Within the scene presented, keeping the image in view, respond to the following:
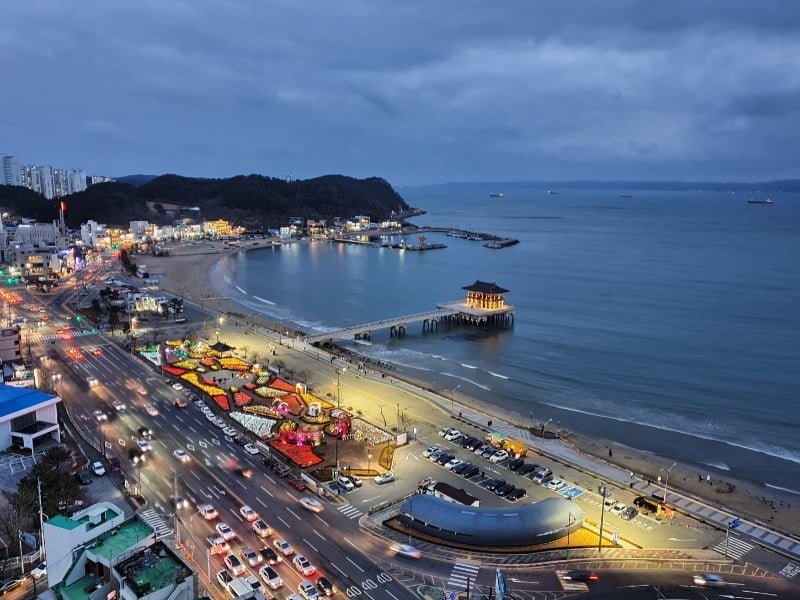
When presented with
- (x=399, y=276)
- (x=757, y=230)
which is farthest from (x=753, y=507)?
(x=757, y=230)

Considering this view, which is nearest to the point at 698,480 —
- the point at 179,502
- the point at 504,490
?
the point at 504,490

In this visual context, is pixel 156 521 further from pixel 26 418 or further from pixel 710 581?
pixel 710 581

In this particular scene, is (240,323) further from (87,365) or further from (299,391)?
(299,391)

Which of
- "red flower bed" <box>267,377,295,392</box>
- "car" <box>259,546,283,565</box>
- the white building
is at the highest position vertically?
the white building

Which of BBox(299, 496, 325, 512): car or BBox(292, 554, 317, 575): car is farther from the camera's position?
BBox(299, 496, 325, 512): car

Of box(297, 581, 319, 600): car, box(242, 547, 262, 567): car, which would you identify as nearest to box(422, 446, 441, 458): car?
box(242, 547, 262, 567): car

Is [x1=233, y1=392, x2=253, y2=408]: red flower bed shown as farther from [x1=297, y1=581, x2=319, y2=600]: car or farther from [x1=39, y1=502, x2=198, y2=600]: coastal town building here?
[x1=39, y1=502, x2=198, y2=600]: coastal town building
